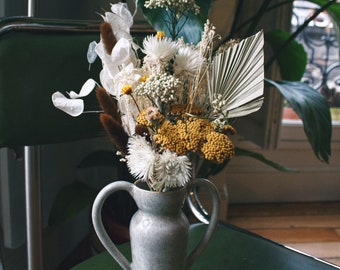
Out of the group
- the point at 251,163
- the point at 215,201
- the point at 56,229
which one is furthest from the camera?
the point at 251,163

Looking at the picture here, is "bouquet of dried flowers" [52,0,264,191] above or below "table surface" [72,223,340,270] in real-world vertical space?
above

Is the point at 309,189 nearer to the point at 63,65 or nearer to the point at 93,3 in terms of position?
the point at 93,3

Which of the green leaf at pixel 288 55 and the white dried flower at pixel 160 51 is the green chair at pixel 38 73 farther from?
the green leaf at pixel 288 55

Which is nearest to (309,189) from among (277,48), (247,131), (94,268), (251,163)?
(251,163)

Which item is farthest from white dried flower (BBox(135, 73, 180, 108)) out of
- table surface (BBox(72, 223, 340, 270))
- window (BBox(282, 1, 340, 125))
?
window (BBox(282, 1, 340, 125))

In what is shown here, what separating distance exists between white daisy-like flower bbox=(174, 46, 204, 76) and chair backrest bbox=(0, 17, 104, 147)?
0.98ft

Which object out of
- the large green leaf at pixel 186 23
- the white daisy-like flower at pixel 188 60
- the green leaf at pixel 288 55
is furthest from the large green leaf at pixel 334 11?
the white daisy-like flower at pixel 188 60

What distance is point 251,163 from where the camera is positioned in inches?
71.1

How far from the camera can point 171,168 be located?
448mm

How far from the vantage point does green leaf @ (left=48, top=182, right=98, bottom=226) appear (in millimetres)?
1077

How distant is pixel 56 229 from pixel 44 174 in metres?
0.24

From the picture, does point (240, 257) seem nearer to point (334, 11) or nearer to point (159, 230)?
point (159, 230)

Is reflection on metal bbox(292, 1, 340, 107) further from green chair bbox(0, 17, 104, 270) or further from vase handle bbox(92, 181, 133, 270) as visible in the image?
vase handle bbox(92, 181, 133, 270)

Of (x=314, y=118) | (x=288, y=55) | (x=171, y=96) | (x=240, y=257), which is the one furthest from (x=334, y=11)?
(x=171, y=96)
